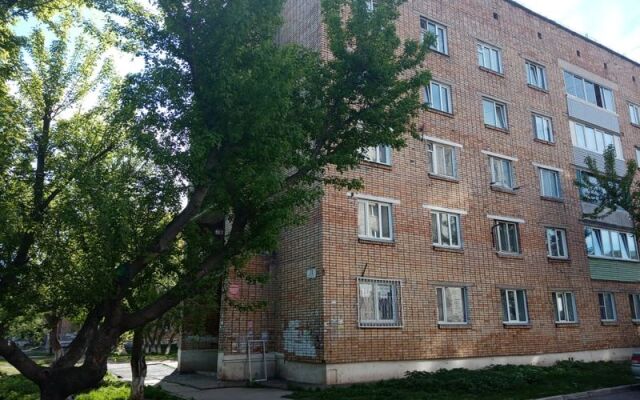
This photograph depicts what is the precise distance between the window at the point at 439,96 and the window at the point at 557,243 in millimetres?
6834

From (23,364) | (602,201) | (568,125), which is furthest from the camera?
(568,125)

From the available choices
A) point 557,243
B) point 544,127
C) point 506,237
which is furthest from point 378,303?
point 544,127

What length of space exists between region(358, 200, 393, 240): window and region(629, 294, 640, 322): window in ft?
45.5

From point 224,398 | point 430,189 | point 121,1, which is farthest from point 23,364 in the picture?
point 430,189

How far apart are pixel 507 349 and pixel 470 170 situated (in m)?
6.51

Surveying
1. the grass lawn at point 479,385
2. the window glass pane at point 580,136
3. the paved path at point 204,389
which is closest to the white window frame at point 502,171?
the window glass pane at point 580,136

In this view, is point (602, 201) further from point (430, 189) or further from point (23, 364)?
point (23, 364)

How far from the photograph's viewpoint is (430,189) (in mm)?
17453

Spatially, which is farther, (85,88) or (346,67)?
(85,88)

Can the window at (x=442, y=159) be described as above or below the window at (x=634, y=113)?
below

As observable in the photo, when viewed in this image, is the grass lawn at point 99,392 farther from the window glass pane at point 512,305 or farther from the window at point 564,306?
the window at point 564,306

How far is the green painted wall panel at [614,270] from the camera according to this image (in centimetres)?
2158

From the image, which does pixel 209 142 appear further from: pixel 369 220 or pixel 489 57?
pixel 489 57

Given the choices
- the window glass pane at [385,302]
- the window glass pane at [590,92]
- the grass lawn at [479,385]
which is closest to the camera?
the grass lawn at [479,385]
